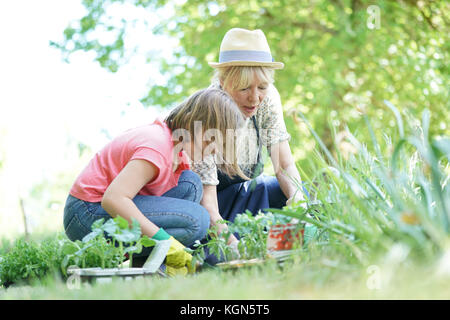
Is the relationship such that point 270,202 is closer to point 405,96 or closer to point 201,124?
point 201,124

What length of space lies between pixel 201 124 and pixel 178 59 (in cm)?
468

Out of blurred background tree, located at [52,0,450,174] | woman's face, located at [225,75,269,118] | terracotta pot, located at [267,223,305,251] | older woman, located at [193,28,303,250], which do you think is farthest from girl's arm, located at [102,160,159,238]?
blurred background tree, located at [52,0,450,174]

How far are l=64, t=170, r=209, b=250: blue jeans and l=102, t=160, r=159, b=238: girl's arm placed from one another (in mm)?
233

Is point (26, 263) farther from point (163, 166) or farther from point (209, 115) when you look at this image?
point (209, 115)

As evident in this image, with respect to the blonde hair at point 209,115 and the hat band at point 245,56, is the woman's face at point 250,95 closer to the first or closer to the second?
the hat band at point 245,56

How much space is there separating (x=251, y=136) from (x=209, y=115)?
79 centimetres

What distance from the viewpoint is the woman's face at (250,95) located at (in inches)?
103

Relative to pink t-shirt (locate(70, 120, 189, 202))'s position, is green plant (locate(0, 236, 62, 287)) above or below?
below

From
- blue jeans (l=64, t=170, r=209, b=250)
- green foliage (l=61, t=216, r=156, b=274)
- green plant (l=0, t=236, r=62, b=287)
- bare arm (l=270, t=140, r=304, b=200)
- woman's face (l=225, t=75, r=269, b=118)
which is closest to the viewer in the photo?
green foliage (l=61, t=216, r=156, b=274)

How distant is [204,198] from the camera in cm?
258

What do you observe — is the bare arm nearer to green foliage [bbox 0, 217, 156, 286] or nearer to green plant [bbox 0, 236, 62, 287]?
green foliage [bbox 0, 217, 156, 286]

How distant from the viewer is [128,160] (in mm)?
2107

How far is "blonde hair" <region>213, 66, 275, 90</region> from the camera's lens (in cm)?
262
